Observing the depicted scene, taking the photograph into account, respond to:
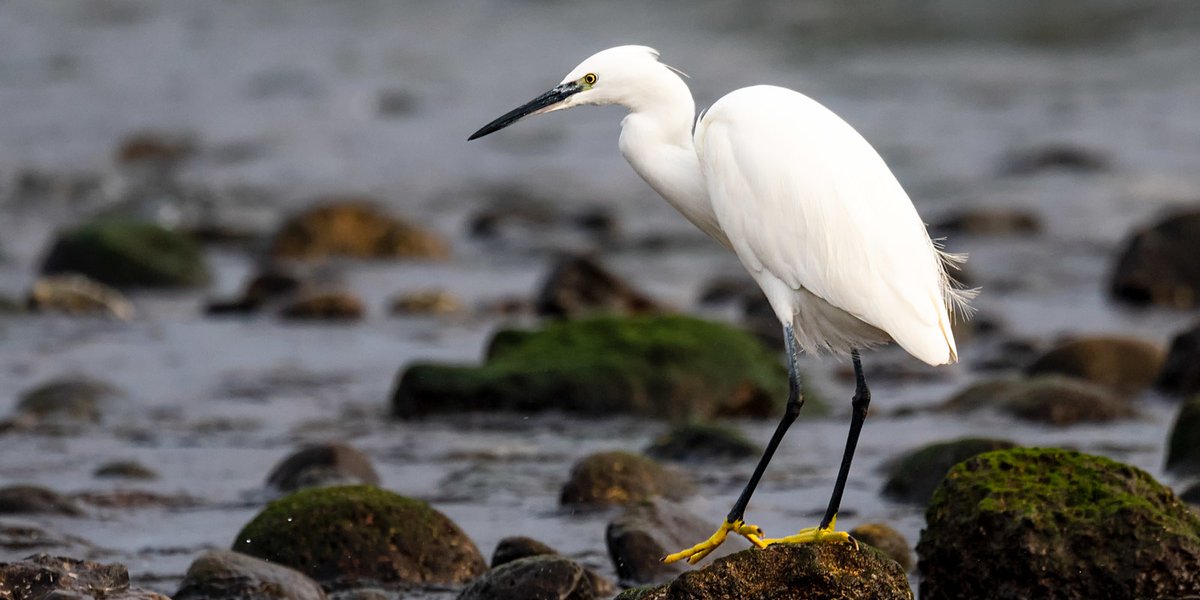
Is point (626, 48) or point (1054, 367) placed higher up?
point (626, 48)

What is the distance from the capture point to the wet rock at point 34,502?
6297mm

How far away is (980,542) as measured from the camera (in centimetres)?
498

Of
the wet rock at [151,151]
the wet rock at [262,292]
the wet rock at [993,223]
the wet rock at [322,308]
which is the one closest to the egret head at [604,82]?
the wet rock at [322,308]

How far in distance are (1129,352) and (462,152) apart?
10736mm

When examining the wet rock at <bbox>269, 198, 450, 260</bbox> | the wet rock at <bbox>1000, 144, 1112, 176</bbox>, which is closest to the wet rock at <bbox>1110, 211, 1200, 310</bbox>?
the wet rock at <bbox>1000, 144, 1112, 176</bbox>

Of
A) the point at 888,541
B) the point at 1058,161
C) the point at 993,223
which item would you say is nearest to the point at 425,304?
the point at 993,223

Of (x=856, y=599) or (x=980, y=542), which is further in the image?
(x=980, y=542)

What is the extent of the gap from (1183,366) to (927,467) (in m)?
2.73

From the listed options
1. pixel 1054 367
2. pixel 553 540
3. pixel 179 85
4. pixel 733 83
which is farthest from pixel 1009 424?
pixel 179 85

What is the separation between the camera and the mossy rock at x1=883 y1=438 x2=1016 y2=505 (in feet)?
20.8

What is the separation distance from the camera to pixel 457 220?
51.5 ft

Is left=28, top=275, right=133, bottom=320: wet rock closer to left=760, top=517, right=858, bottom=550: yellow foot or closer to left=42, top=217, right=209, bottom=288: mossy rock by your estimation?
left=42, top=217, right=209, bottom=288: mossy rock

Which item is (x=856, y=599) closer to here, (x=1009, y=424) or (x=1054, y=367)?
(x=1009, y=424)

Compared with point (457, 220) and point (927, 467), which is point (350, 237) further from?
point (927, 467)
